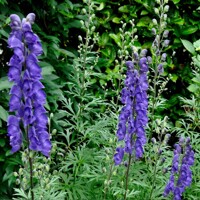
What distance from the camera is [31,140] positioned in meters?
2.76

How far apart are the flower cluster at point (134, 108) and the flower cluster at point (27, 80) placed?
72 centimetres

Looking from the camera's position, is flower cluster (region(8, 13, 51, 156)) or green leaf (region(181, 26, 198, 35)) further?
green leaf (region(181, 26, 198, 35))

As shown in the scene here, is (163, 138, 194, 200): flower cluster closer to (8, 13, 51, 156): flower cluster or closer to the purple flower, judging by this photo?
the purple flower

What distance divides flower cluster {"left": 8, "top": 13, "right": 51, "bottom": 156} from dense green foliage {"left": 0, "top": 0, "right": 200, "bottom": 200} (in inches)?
9.5

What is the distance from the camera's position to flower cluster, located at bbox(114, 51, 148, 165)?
320 centimetres

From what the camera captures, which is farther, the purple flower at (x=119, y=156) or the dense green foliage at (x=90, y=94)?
the dense green foliage at (x=90, y=94)

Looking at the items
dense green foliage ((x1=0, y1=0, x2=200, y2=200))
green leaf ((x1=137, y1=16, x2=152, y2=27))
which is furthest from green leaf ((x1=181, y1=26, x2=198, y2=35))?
green leaf ((x1=137, y1=16, x2=152, y2=27))

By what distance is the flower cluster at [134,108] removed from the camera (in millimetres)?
3197

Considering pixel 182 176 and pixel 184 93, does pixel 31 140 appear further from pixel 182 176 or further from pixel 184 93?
pixel 184 93

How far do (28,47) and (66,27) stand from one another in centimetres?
236

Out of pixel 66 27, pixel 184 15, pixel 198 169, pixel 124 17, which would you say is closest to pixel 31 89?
pixel 198 169

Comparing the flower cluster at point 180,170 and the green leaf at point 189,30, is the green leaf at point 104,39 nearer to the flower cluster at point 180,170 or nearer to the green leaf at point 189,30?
the green leaf at point 189,30

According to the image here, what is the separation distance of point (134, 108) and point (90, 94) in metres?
1.30

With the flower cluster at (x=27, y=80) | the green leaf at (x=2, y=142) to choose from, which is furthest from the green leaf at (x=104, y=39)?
the flower cluster at (x=27, y=80)
